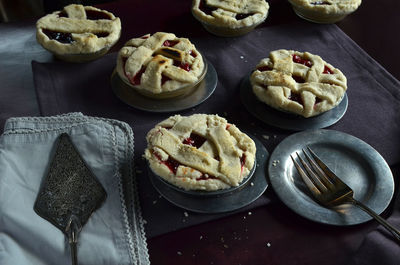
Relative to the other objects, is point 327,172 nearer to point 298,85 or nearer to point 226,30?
point 298,85

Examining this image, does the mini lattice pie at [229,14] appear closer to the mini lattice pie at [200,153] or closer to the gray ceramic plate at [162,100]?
the gray ceramic plate at [162,100]

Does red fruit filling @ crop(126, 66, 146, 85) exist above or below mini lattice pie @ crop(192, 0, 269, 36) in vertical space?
below

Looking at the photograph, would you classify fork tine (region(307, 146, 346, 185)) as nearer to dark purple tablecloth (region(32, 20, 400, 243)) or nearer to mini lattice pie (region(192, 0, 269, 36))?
dark purple tablecloth (region(32, 20, 400, 243))

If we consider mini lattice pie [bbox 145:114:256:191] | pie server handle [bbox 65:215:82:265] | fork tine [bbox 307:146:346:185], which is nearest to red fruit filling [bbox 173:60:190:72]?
mini lattice pie [bbox 145:114:256:191]

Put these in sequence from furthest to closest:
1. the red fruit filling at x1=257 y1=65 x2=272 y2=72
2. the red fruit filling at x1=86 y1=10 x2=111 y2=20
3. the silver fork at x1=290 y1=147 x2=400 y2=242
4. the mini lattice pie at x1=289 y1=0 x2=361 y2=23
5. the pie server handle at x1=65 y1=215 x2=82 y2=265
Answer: the mini lattice pie at x1=289 y1=0 x2=361 y2=23, the red fruit filling at x1=86 y1=10 x2=111 y2=20, the red fruit filling at x1=257 y1=65 x2=272 y2=72, the silver fork at x1=290 y1=147 x2=400 y2=242, the pie server handle at x1=65 y1=215 x2=82 y2=265

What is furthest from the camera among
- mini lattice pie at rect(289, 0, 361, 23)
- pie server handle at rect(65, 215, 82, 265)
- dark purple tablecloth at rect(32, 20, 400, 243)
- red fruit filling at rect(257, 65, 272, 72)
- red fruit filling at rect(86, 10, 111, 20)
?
mini lattice pie at rect(289, 0, 361, 23)

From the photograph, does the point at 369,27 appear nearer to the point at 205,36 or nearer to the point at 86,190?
the point at 205,36

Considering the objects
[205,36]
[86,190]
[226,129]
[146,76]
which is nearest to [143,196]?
[86,190]
